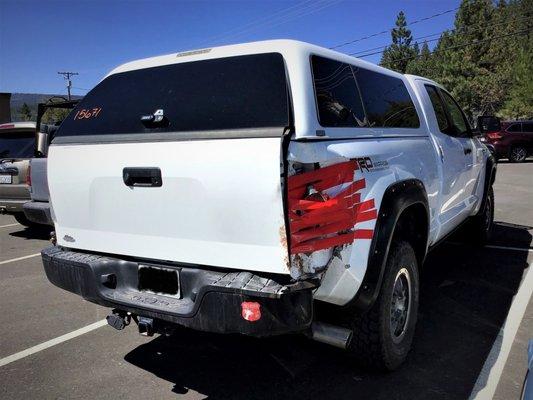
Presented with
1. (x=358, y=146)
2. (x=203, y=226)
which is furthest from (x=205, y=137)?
(x=358, y=146)

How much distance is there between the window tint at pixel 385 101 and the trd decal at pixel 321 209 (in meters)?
0.95

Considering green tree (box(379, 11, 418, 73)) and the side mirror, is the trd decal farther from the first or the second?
green tree (box(379, 11, 418, 73))

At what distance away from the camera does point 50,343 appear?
152 inches

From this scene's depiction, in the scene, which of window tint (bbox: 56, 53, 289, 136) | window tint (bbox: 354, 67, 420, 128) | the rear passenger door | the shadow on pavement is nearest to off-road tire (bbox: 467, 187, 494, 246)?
the rear passenger door

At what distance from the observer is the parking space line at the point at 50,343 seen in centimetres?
360

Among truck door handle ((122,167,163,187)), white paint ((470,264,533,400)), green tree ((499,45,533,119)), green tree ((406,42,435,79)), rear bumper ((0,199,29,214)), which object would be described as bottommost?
white paint ((470,264,533,400))

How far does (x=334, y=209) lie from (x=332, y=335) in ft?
2.52

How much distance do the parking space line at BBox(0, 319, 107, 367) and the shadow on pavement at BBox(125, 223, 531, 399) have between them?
65 cm

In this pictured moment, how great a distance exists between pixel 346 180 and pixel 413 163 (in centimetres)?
124

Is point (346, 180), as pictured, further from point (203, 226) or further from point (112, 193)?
point (112, 193)

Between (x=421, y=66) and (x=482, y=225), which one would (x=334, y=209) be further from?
(x=421, y=66)

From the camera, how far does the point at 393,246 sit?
320cm

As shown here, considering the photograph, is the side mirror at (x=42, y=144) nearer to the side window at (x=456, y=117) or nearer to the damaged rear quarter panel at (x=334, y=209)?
the side window at (x=456, y=117)

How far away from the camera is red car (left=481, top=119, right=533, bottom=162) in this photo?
19.5m
